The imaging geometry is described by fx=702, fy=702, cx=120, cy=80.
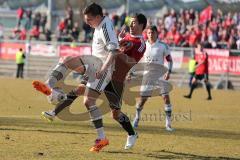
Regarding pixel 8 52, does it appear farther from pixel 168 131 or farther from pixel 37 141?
pixel 37 141

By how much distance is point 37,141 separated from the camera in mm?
12055

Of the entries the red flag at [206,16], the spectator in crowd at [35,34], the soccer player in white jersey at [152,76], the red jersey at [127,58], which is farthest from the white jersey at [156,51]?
the spectator in crowd at [35,34]

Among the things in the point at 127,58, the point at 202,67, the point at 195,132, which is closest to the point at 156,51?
the point at 195,132

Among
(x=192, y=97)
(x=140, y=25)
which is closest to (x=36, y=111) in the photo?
(x=140, y=25)

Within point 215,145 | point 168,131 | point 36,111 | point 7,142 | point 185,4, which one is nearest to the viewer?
point 7,142

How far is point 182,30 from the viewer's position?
125ft

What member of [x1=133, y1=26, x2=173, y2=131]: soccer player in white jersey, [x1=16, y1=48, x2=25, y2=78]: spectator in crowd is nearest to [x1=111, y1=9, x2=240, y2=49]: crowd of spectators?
[x1=16, y1=48, x2=25, y2=78]: spectator in crowd

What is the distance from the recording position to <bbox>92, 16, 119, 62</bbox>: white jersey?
10.7 metres

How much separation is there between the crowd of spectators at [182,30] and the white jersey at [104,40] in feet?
72.3

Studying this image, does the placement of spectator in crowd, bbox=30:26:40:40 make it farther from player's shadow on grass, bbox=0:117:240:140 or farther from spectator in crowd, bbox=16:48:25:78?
player's shadow on grass, bbox=0:117:240:140

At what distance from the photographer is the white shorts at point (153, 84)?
1580 centimetres

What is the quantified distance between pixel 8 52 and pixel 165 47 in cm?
2452

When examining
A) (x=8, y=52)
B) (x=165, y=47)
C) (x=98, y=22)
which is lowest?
(x=8, y=52)

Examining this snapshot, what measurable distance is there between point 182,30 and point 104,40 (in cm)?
2753
